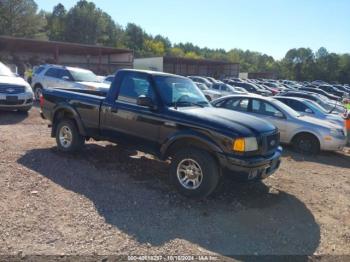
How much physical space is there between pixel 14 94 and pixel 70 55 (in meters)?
39.2

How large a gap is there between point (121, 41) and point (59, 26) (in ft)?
53.8

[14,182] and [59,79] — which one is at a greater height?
[59,79]

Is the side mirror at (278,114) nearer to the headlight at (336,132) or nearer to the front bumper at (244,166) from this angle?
the headlight at (336,132)

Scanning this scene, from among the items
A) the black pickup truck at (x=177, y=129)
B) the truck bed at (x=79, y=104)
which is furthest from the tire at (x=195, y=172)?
the truck bed at (x=79, y=104)

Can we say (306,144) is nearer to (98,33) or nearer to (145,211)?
(145,211)

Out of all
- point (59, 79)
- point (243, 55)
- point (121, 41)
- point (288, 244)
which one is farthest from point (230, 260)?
point (243, 55)

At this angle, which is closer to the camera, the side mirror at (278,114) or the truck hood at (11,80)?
the side mirror at (278,114)

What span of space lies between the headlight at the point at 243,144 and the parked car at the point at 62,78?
407 inches

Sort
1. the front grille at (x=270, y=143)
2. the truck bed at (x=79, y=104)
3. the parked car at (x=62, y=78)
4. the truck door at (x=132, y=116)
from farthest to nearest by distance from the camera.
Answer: the parked car at (x=62, y=78) < the truck bed at (x=79, y=104) < the truck door at (x=132, y=116) < the front grille at (x=270, y=143)

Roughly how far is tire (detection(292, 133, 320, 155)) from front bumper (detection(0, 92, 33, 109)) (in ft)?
28.1

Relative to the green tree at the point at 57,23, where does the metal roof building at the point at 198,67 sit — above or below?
below

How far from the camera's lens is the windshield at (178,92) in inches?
250

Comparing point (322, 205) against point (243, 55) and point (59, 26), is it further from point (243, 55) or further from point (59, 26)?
point (243, 55)

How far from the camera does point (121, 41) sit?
9869cm
